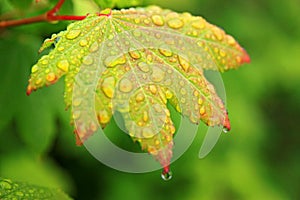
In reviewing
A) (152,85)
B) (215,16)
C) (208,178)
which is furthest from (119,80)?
(215,16)

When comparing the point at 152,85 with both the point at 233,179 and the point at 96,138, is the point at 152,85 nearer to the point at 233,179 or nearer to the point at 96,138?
the point at 96,138

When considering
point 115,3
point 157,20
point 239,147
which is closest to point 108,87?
point 157,20

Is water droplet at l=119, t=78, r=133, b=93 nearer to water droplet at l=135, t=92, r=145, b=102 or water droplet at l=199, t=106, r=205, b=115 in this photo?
water droplet at l=135, t=92, r=145, b=102

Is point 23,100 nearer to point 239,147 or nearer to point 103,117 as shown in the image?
point 103,117

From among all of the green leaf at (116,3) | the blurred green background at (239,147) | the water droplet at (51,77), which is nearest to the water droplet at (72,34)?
the water droplet at (51,77)

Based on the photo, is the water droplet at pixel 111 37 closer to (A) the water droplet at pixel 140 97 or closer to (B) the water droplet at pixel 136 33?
(B) the water droplet at pixel 136 33
